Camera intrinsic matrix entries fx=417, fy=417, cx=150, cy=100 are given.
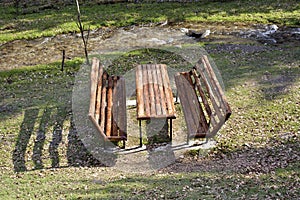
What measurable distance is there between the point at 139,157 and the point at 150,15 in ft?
35.9

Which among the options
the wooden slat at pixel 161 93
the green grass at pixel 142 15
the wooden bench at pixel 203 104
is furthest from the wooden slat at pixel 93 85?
the green grass at pixel 142 15

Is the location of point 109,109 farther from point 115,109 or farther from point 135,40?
point 135,40

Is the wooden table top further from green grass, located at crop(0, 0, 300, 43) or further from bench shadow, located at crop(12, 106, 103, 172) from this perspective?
green grass, located at crop(0, 0, 300, 43)

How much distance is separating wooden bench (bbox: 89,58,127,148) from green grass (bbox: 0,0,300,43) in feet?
24.4

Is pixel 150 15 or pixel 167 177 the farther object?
pixel 150 15

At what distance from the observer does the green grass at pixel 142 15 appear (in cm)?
1680

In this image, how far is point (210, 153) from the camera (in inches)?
320

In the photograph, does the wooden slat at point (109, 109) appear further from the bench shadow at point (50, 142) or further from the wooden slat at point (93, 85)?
the bench shadow at point (50, 142)

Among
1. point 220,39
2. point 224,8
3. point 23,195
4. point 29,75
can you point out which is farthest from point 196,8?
point 23,195

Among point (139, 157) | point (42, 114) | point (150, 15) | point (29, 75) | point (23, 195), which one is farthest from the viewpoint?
point (150, 15)

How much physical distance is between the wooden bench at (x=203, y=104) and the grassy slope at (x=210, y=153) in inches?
21.9

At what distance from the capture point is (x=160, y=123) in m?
9.28

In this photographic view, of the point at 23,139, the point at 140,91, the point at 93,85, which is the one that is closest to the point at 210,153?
the point at 140,91

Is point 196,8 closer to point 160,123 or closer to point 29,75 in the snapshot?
point 29,75
